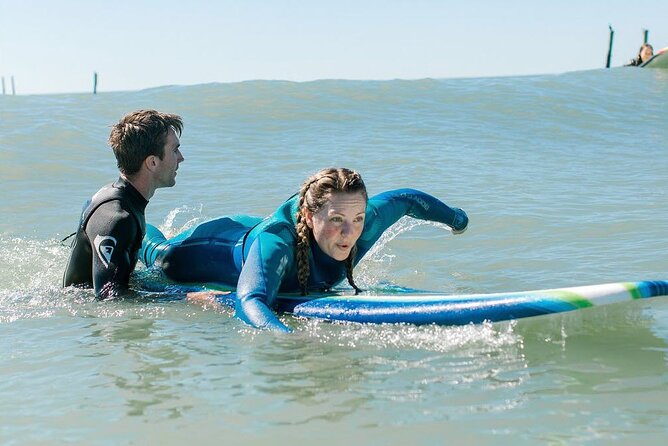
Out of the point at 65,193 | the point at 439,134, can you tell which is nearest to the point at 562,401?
the point at 65,193

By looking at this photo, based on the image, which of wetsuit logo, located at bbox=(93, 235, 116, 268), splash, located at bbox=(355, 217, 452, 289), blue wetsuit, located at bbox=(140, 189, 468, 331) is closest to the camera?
blue wetsuit, located at bbox=(140, 189, 468, 331)

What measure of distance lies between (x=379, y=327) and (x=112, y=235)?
5.85 feet

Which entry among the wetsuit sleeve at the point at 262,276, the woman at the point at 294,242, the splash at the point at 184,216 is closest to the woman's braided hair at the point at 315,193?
the woman at the point at 294,242

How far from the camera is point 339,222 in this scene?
4.83 metres

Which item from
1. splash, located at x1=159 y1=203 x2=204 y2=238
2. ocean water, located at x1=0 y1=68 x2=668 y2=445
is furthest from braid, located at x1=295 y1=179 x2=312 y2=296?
splash, located at x1=159 y1=203 x2=204 y2=238

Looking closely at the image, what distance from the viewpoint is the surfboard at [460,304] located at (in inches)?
164

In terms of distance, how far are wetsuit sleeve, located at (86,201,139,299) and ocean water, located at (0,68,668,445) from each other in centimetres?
14

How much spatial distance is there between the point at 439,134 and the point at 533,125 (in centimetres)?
187

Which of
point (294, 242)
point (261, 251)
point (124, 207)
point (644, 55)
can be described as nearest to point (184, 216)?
point (124, 207)

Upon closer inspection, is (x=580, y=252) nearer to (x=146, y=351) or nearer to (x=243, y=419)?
(x=146, y=351)

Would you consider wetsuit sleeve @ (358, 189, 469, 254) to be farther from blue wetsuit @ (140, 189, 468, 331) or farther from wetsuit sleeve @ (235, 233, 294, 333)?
wetsuit sleeve @ (235, 233, 294, 333)

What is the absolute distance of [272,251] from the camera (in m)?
4.77

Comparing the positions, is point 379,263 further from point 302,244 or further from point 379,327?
point 379,327

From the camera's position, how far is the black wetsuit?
5.44 metres
